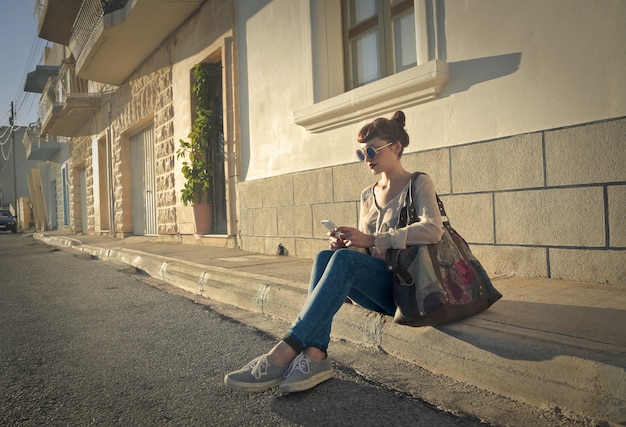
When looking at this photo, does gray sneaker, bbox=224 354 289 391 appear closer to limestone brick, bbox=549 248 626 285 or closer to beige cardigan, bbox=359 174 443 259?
beige cardigan, bbox=359 174 443 259

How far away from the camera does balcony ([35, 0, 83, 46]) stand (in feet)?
40.8

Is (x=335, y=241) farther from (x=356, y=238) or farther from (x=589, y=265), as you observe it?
(x=589, y=265)

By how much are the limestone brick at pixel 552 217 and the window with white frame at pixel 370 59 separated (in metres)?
1.17

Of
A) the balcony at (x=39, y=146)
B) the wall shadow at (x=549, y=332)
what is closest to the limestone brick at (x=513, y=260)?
the wall shadow at (x=549, y=332)

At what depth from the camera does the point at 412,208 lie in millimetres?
2164

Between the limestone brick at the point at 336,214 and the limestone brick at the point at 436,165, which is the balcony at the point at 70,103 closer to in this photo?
the limestone brick at the point at 336,214

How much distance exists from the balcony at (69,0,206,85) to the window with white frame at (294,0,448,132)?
11.6 feet

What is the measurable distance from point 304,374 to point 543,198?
7.04 feet

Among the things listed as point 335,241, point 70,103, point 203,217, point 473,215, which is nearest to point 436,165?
point 473,215

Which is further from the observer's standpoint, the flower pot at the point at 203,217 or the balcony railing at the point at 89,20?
the balcony railing at the point at 89,20

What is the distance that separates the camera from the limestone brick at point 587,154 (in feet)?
8.98

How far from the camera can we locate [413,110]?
4.02 metres

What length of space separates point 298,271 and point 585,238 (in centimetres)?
236

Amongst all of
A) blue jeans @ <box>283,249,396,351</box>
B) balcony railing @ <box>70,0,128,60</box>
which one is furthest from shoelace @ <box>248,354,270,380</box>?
balcony railing @ <box>70,0,128,60</box>
